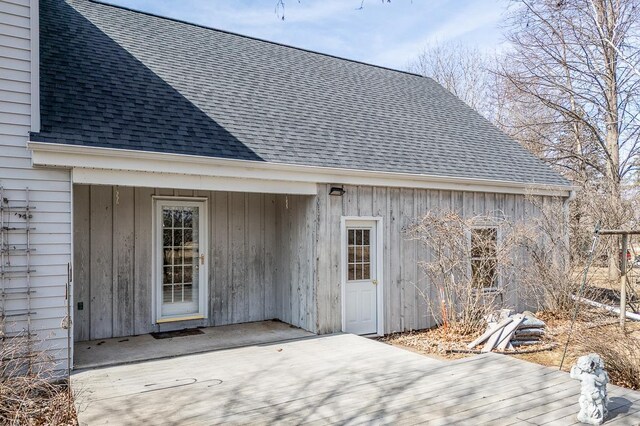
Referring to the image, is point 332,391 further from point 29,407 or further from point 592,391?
point 29,407

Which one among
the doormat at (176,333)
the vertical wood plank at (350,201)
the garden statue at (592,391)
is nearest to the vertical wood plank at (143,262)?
the doormat at (176,333)

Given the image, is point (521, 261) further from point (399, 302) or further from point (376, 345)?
point (376, 345)

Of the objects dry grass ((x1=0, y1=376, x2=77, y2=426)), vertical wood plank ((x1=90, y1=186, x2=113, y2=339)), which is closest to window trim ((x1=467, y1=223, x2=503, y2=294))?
vertical wood plank ((x1=90, y1=186, x2=113, y2=339))

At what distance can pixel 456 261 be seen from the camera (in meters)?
8.11

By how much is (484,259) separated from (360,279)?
7.23 ft

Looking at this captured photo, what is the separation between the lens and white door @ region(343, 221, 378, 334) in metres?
8.05

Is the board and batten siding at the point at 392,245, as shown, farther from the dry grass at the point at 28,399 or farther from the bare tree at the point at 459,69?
the bare tree at the point at 459,69

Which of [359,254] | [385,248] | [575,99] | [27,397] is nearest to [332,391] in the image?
[27,397]

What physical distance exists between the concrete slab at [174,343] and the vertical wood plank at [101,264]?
0.93 ft

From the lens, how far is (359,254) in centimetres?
818

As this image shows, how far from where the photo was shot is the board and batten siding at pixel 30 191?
5.55 m

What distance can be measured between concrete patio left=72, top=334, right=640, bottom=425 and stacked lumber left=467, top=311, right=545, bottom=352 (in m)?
0.78

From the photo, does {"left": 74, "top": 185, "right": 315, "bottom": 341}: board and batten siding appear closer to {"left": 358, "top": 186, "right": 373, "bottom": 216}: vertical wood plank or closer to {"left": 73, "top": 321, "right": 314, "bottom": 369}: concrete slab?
{"left": 73, "top": 321, "right": 314, "bottom": 369}: concrete slab

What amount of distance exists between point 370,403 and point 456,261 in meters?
4.15
